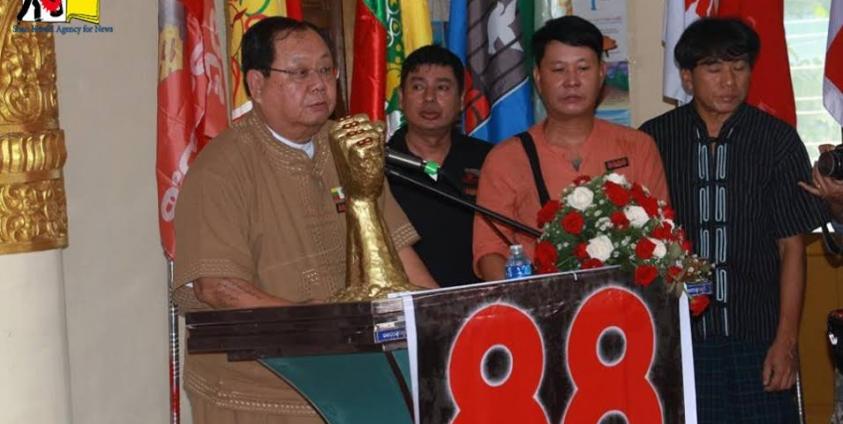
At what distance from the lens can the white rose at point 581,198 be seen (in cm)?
307

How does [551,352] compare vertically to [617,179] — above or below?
below

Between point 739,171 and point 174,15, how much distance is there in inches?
72.2

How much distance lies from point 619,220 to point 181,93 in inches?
72.1

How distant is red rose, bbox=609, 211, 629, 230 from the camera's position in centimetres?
299

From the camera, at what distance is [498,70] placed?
4.74 m

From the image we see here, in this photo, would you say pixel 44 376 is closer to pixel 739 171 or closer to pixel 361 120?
pixel 361 120

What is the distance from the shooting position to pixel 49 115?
326 centimetres

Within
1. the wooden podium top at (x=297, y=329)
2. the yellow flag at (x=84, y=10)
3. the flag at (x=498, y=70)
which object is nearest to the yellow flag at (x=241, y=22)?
the yellow flag at (x=84, y=10)

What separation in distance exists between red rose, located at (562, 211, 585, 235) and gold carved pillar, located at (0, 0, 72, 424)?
1.23m

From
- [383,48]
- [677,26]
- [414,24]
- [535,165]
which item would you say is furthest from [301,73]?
[677,26]

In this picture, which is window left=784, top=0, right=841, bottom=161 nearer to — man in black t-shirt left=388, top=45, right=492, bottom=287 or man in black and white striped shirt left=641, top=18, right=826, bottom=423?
man in black and white striped shirt left=641, top=18, right=826, bottom=423

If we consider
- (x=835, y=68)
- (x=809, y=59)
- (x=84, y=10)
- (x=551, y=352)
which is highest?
(x=84, y=10)

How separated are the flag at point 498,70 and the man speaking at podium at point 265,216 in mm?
1808

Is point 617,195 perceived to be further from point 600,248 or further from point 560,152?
point 560,152
